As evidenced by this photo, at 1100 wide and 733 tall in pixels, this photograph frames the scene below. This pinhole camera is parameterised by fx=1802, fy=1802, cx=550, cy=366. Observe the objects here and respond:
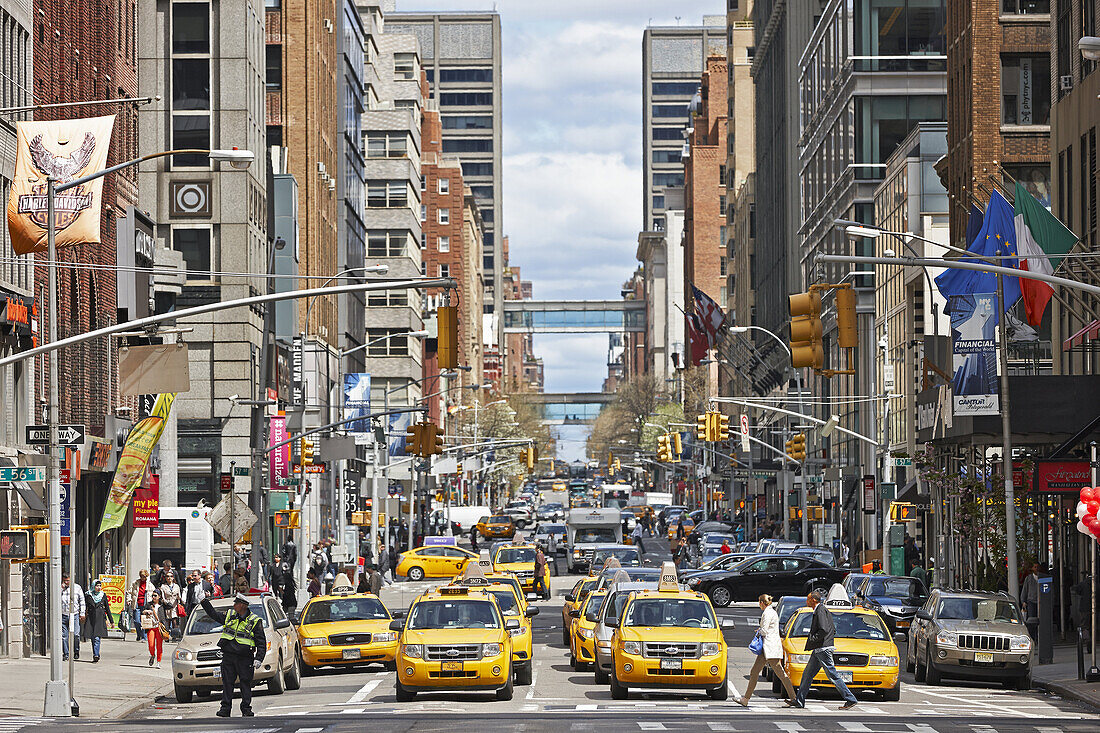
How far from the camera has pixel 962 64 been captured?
59219 millimetres

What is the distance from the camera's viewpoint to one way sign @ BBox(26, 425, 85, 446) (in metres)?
27.7

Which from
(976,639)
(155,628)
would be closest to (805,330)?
(976,639)

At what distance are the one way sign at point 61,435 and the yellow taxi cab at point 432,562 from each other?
3886 centimetres

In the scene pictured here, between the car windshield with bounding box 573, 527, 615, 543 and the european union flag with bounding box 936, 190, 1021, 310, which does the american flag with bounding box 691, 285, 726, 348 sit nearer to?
the car windshield with bounding box 573, 527, 615, 543

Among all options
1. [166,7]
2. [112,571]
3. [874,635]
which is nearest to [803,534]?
[166,7]

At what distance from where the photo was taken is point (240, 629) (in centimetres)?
2530

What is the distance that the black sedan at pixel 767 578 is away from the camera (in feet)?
172

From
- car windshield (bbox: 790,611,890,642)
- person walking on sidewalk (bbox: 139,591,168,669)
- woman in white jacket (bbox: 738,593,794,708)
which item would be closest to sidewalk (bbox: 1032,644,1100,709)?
car windshield (bbox: 790,611,890,642)

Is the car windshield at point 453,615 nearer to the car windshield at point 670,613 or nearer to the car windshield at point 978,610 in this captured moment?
the car windshield at point 670,613

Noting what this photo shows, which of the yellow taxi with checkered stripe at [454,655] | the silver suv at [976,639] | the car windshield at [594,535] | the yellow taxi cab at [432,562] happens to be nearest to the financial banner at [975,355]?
the silver suv at [976,639]

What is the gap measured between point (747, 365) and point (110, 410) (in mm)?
73884

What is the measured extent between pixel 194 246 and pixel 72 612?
40.8m

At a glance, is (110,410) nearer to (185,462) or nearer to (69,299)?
(69,299)

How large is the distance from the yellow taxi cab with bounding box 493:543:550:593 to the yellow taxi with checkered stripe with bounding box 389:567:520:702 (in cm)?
2583
